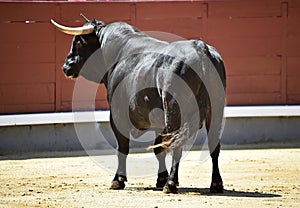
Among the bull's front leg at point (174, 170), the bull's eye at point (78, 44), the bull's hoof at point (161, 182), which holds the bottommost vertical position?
the bull's hoof at point (161, 182)

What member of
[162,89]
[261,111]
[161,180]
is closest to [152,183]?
[161,180]

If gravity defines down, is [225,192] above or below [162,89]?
below

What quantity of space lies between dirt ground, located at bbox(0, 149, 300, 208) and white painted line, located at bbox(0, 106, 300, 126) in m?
0.40

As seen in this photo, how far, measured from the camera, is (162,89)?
577 cm

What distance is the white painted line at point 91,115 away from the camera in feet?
27.3

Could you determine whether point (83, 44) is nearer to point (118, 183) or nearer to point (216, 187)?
point (118, 183)

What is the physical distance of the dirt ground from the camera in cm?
545

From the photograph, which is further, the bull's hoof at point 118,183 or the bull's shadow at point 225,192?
the bull's hoof at point 118,183

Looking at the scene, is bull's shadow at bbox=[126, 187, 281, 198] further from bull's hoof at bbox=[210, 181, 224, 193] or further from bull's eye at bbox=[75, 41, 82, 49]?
bull's eye at bbox=[75, 41, 82, 49]

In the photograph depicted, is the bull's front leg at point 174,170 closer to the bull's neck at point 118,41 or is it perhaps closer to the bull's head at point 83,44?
the bull's neck at point 118,41

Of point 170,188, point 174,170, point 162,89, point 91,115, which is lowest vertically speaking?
point 91,115

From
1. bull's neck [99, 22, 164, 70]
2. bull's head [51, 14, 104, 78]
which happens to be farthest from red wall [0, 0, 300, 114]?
bull's neck [99, 22, 164, 70]

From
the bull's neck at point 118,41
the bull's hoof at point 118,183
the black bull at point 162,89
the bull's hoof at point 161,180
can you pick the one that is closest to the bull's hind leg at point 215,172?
the black bull at point 162,89

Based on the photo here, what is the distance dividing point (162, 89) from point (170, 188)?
65 cm
